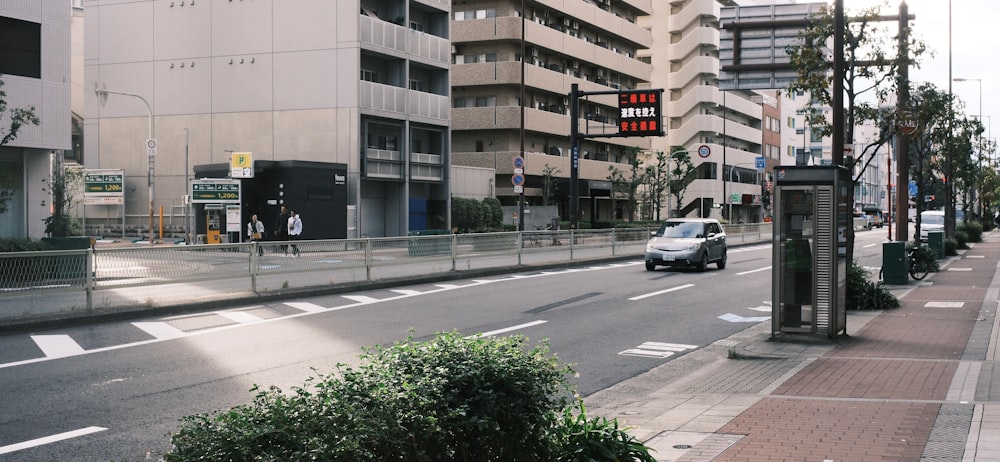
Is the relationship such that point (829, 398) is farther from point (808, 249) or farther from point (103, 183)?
point (103, 183)

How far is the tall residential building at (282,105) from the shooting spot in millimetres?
42062

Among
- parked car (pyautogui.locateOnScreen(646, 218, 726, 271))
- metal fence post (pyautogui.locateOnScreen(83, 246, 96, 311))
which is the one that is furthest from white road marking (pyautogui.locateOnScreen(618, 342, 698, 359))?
parked car (pyautogui.locateOnScreen(646, 218, 726, 271))

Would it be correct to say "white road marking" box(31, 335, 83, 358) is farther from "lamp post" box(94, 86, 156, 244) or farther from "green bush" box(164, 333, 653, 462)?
"lamp post" box(94, 86, 156, 244)

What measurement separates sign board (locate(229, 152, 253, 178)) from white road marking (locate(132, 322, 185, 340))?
23340mm

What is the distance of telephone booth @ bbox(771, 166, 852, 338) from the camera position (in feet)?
40.1

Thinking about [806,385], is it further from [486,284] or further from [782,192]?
[486,284]

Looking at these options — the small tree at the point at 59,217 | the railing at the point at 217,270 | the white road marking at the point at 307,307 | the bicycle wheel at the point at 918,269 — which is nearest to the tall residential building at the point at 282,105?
the small tree at the point at 59,217

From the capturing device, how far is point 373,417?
398 cm

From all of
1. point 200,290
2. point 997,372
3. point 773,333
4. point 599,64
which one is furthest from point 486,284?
point 599,64

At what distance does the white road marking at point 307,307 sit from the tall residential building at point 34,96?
12298 mm

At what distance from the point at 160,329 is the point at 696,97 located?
78159mm

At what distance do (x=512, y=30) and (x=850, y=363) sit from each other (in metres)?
51.2

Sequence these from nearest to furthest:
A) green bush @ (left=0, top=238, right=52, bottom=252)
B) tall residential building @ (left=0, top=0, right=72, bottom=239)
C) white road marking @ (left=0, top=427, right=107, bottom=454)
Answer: white road marking @ (left=0, top=427, right=107, bottom=454) → green bush @ (left=0, top=238, right=52, bottom=252) → tall residential building @ (left=0, top=0, right=72, bottom=239)

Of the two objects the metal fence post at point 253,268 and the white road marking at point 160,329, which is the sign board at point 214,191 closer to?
→ the metal fence post at point 253,268
